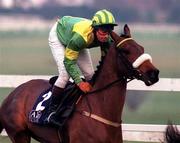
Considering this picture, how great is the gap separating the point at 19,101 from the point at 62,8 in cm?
220

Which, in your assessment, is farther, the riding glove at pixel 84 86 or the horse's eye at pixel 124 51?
the riding glove at pixel 84 86

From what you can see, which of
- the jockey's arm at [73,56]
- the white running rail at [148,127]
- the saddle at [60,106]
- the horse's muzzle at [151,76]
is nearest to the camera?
the horse's muzzle at [151,76]

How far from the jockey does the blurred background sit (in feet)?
6.63

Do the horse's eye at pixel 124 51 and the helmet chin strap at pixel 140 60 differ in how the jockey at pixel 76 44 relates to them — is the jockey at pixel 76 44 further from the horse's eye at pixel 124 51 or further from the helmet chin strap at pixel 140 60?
the helmet chin strap at pixel 140 60

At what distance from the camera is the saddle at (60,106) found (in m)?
6.49

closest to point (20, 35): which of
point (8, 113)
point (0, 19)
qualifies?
point (0, 19)

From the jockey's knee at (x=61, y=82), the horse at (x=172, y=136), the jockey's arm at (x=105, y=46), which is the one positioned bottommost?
the horse at (x=172, y=136)

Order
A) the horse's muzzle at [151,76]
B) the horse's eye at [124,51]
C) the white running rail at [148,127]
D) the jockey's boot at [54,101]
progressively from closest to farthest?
1. the horse's muzzle at [151,76]
2. the horse's eye at [124,51]
3. the jockey's boot at [54,101]
4. the white running rail at [148,127]

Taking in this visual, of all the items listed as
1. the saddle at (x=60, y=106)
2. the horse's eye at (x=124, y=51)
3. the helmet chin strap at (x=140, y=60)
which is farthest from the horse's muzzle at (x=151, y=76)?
the saddle at (x=60, y=106)

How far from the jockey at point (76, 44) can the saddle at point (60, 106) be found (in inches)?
2.8

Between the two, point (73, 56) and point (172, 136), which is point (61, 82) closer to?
point (73, 56)

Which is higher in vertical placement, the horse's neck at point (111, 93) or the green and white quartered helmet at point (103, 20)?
the green and white quartered helmet at point (103, 20)

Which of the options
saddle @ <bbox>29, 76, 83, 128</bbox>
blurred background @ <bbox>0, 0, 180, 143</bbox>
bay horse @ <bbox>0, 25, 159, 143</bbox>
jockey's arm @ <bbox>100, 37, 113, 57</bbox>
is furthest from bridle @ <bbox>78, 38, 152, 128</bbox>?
blurred background @ <bbox>0, 0, 180, 143</bbox>

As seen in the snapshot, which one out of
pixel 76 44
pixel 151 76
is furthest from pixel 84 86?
Result: pixel 151 76
